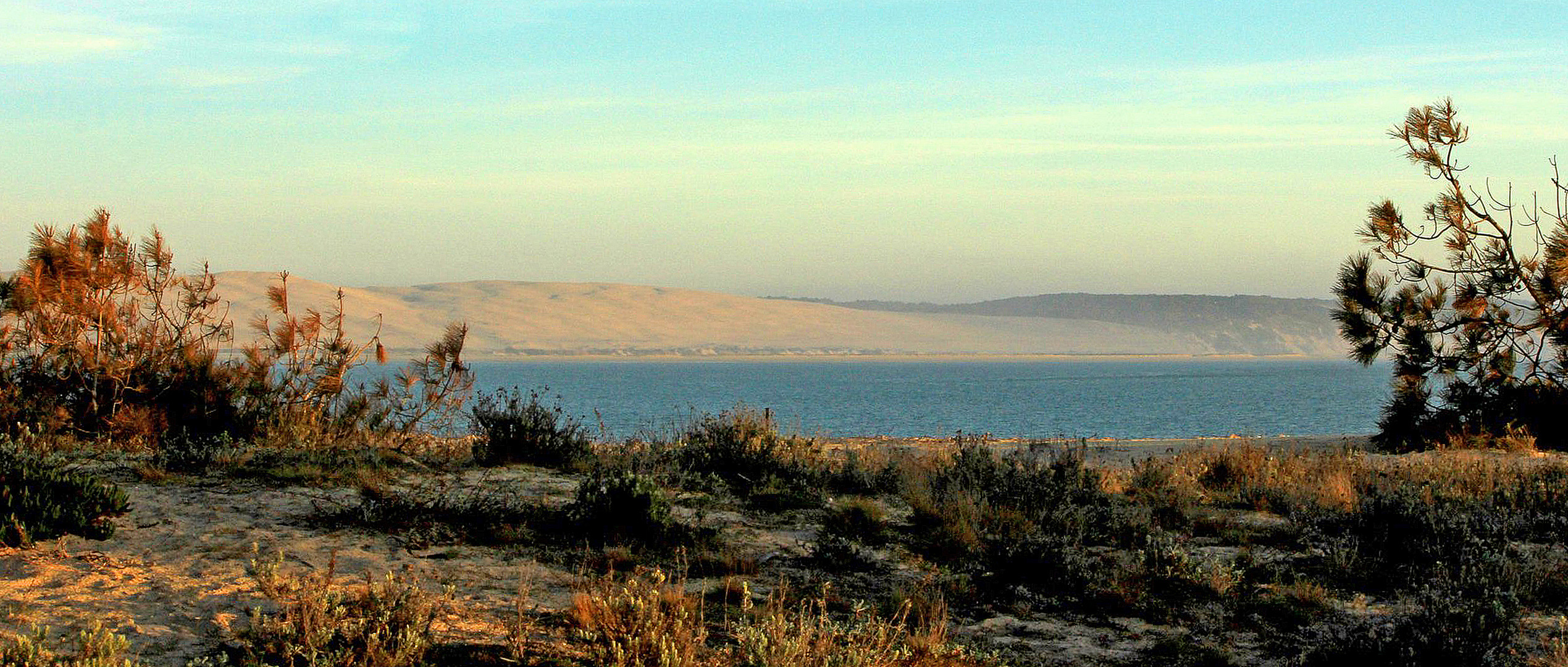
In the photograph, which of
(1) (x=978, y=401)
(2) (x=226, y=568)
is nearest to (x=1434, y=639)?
(2) (x=226, y=568)

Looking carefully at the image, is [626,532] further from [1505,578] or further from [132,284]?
[132,284]

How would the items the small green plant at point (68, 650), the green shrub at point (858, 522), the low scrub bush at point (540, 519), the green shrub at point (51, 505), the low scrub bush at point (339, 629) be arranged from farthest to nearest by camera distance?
the green shrub at point (858, 522), the low scrub bush at point (540, 519), the green shrub at point (51, 505), the low scrub bush at point (339, 629), the small green plant at point (68, 650)

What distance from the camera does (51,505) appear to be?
25.2 ft

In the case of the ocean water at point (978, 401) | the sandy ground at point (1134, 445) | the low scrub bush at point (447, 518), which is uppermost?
the low scrub bush at point (447, 518)

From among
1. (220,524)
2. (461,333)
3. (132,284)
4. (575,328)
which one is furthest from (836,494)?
(575,328)

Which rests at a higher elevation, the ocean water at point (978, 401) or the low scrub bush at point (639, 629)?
the low scrub bush at point (639, 629)

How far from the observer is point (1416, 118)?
18266 mm

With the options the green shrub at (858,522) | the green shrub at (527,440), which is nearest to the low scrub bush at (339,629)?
the green shrub at (858,522)

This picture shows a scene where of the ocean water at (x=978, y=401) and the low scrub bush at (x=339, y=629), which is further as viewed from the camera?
the ocean water at (x=978, y=401)

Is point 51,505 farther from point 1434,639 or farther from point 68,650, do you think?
point 1434,639

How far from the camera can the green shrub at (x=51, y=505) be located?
24.5 ft

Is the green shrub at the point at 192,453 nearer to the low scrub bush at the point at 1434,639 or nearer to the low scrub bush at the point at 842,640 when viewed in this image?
the low scrub bush at the point at 842,640

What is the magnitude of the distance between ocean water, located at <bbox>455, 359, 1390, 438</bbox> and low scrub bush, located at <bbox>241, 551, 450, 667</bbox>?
6284 millimetres

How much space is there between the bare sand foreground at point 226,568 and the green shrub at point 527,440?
6.60ft
